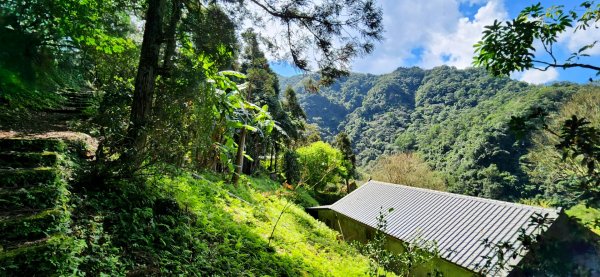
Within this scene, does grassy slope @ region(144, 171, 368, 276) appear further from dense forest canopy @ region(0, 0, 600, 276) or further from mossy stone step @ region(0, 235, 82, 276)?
mossy stone step @ region(0, 235, 82, 276)

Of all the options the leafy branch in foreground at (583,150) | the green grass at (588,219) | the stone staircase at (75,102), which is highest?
the leafy branch in foreground at (583,150)

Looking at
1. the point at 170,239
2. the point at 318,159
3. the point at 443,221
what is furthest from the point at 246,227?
the point at 318,159

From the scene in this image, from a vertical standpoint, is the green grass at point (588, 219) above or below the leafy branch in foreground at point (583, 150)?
below

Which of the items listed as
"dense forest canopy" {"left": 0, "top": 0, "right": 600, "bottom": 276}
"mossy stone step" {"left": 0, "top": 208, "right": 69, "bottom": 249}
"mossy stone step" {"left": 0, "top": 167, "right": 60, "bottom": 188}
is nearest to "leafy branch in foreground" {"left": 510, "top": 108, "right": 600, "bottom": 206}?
"dense forest canopy" {"left": 0, "top": 0, "right": 600, "bottom": 276}

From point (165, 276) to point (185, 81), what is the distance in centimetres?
314

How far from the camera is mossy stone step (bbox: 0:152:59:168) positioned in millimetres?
3799

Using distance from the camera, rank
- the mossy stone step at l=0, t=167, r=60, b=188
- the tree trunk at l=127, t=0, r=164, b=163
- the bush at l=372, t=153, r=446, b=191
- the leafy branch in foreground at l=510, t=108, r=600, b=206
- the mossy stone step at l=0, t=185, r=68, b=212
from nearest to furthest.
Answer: the leafy branch in foreground at l=510, t=108, r=600, b=206 < the mossy stone step at l=0, t=185, r=68, b=212 < the mossy stone step at l=0, t=167, r=60, b=188 < the tree trunk at l=127, t=0, r=164, b=163 < the bush at l=372, t=153, r=446, b=191

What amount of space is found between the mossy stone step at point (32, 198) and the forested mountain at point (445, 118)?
4505 mm

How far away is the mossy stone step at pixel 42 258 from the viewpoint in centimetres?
245

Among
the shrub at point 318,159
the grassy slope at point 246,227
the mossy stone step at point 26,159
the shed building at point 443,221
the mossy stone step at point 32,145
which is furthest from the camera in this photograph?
the shrub at point 318,159

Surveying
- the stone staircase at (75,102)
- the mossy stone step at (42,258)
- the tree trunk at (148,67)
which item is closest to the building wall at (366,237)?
the tree trunk at (148,67)

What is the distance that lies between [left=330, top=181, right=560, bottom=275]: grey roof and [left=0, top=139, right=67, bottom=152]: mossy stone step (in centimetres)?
940

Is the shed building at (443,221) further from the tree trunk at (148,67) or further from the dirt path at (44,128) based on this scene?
the dirt path at (44,128)

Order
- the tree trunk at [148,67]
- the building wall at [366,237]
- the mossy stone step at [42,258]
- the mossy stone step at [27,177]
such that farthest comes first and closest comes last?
the building wall at [366,237] → the tree trunk at [148,67] → the mossy stone step at [27,177] → the mossy stone step at [42,258]
